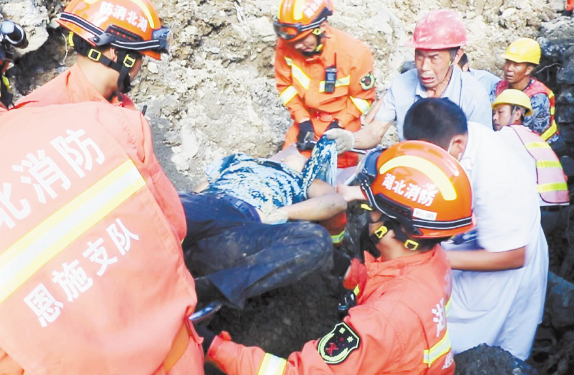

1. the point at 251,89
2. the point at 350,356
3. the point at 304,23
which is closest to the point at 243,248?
the point at 350,356

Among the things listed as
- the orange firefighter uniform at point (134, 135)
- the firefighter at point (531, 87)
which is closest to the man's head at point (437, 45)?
the firefighter at point (531, 87)

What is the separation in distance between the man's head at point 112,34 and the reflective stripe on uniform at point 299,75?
217 cm

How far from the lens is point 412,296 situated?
1998 mm

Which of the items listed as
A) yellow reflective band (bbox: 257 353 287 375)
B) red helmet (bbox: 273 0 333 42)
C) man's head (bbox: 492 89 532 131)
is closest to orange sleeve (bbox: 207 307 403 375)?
yellow reflective band (bbox: 257 353 287 375)

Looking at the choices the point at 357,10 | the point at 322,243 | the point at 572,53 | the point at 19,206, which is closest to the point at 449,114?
the point at 322,243

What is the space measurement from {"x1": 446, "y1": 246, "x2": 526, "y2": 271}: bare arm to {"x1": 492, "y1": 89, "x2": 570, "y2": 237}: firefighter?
53cm

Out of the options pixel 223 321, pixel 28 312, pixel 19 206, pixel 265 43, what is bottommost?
pixel 223 321

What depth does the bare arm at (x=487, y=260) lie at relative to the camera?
2.69m

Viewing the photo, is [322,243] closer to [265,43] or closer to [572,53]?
[265,43]

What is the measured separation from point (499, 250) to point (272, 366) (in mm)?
1461

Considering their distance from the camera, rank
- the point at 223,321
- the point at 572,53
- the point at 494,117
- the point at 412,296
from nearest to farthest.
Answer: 1. the point at 412,296
2. the point at 223,321
3. the point at 494,117
4. the point at 572,53

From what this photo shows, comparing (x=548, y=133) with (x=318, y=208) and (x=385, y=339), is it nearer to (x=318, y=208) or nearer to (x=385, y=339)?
(x=318, y=208)

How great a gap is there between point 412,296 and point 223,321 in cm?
160

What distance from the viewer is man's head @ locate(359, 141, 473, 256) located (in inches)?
82.7
